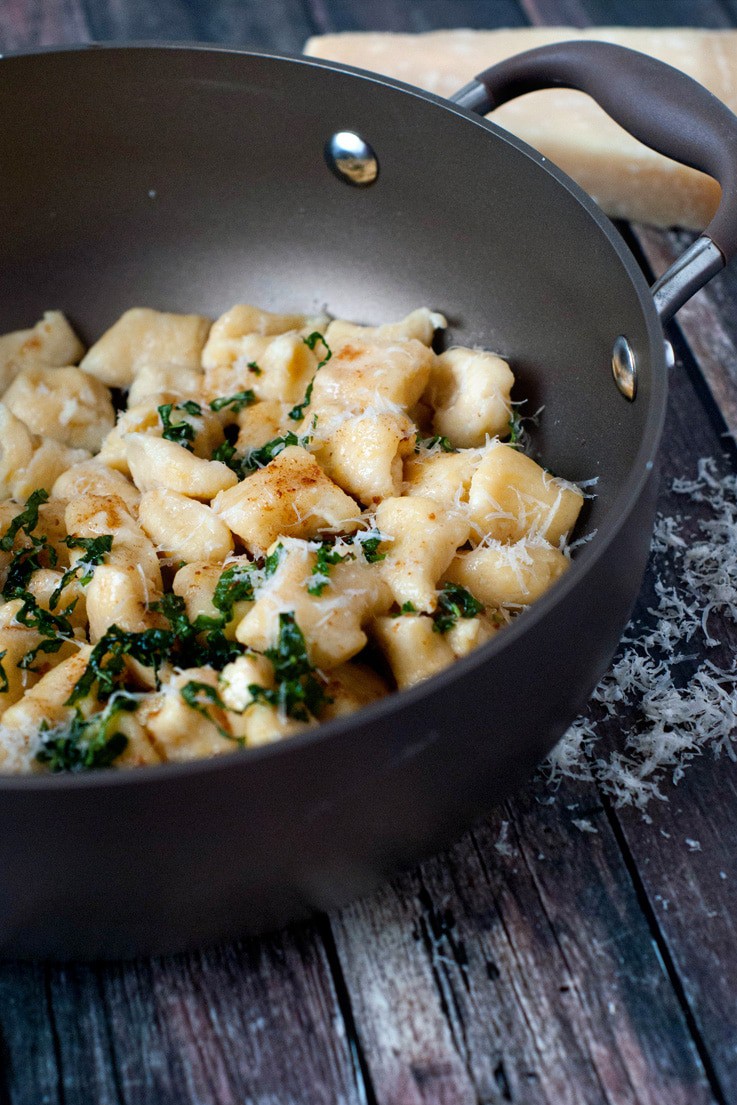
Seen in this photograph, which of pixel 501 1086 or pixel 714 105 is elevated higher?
pixel 714 105

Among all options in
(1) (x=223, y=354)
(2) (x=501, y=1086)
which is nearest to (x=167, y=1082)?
(2) (x=501, y=1086)

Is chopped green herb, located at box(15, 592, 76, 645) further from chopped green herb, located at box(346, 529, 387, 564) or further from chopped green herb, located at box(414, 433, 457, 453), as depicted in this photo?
chopped green herb, located at box(414, 433, 457, 453)

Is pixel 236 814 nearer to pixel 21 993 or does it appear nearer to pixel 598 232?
pixel 21 993

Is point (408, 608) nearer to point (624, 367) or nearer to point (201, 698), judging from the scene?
point (201, 698)

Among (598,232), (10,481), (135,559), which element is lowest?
(10,481)

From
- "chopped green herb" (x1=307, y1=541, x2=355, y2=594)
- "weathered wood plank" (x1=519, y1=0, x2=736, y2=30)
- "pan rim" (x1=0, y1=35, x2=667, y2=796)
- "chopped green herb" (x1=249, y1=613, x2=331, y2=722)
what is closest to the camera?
"pan rim" (x1=0, y1=35, x2=667, y2=796)

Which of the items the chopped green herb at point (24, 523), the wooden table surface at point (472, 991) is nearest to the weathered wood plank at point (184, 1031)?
the wooden table surface at point (472, 991)

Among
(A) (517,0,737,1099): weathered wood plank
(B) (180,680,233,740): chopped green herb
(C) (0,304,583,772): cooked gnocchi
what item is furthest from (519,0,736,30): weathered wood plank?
(B) (180,680,233,740): chopped green herb
